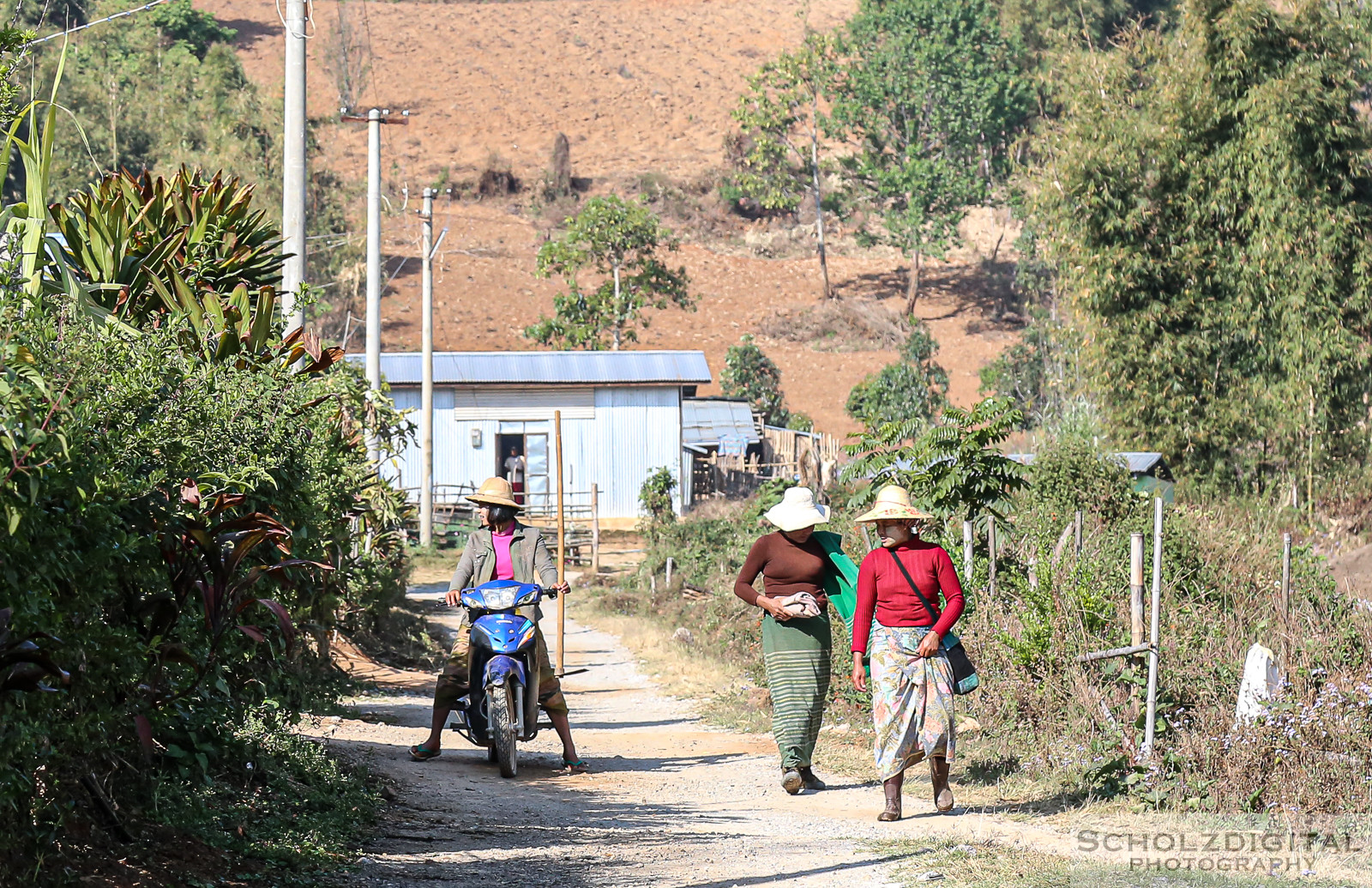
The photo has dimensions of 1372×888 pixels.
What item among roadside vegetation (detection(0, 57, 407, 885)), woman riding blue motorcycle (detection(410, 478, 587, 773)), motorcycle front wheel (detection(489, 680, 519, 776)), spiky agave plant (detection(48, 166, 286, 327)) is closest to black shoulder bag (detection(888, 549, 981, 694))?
woman riding blue motorcycle (detection(410, 478, 587, 773))

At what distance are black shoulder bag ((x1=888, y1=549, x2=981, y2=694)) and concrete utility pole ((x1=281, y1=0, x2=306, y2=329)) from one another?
6.12 metres

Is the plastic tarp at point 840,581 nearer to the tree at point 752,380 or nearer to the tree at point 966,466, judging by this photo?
the tree at point 966,466

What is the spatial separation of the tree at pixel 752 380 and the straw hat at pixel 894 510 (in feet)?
133

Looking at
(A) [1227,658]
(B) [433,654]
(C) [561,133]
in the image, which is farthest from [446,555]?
(C) [561,133]

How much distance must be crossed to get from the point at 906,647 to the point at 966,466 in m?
4.21

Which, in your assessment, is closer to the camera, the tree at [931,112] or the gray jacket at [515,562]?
the gray jacket at [515,562]

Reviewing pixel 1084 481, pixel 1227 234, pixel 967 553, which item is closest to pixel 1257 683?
pixel 967 553

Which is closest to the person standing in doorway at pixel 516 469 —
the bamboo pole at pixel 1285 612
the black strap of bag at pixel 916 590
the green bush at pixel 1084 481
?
the green bush at pixel 1084 481

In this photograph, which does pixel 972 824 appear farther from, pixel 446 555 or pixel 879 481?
pixel 446 555

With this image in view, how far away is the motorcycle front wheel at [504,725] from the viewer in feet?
30.1

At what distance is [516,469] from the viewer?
34.9 m

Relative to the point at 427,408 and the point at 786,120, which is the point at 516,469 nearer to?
the point at 427,408

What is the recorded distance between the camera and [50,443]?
4.33 metres

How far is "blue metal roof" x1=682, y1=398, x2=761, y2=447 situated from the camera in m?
39.8
